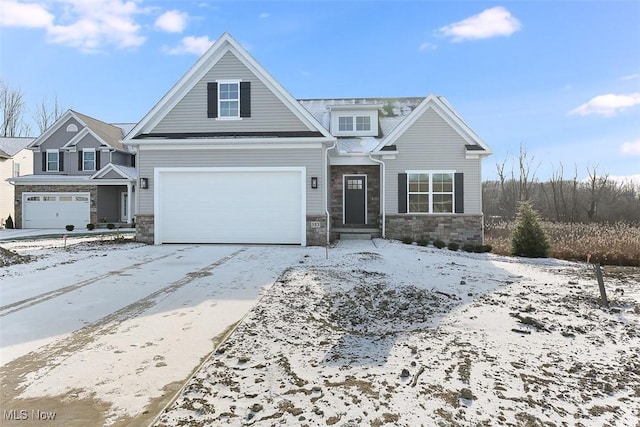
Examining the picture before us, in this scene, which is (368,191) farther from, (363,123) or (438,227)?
(363,123)

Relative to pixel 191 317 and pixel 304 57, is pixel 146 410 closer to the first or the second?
pixel 191 317

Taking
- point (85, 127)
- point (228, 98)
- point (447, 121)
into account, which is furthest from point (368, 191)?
point (85, 127)

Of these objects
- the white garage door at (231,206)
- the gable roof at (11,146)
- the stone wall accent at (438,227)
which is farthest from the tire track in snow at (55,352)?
the gable roof at (11,146)

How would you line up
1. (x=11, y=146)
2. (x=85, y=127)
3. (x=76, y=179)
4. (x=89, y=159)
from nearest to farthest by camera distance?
(x=76, y=179) → (x=85, y=127) → (x=89, y=159) → (x=11, y=146)

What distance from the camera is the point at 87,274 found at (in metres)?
7.33

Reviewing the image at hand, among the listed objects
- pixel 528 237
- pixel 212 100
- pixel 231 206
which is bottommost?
pixel 528 237

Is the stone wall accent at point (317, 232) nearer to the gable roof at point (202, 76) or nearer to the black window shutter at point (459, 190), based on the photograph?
the gable roof at point (202, 76)

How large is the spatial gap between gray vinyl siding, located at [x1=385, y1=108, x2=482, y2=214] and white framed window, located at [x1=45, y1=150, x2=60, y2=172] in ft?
69.4

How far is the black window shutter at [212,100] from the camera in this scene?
1271cm

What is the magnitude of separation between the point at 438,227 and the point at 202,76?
10.1 metres

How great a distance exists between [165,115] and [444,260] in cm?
989

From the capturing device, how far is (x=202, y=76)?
1271 centimetres

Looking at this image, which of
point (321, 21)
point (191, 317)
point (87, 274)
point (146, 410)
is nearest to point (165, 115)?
point (321, 21)

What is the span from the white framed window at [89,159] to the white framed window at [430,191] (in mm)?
19622
